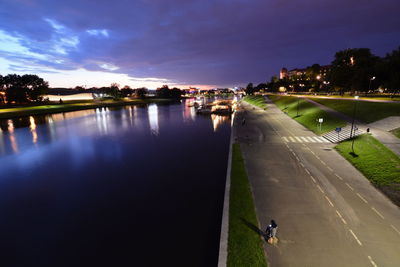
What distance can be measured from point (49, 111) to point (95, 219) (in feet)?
386

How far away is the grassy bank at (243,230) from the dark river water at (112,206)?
1.97 metres

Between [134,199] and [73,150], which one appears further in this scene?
[73,150]

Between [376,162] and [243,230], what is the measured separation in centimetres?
1865

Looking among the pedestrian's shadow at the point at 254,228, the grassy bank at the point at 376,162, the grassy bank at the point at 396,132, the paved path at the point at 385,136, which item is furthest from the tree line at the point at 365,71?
the pedestrian's shadow at the point at 254,228

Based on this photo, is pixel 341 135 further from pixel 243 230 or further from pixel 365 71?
pixel 365 71

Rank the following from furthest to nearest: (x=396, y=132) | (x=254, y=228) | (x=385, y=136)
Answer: (x=396, y=132), (x=385, y=136), (x=254, y=228)

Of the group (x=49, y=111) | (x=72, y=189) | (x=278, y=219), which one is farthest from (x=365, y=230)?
(x=49, y=111)

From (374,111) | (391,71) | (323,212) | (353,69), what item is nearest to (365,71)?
(353,69)

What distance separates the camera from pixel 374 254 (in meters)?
9.99

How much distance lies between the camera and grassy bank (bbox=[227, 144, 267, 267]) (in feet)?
32.1

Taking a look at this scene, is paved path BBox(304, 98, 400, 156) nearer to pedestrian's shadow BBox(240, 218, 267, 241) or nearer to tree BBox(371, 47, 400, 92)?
pedestrian's shadow BBox(240, 218, 267, 241)

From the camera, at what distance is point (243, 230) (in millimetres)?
11719

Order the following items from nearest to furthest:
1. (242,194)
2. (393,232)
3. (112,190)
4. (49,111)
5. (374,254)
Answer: (374,254) → (393,232) → (242,194) → (112,190) → (49,111)

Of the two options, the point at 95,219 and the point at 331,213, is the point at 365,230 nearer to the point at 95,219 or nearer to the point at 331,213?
the point at 331,213
